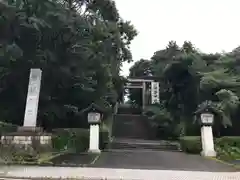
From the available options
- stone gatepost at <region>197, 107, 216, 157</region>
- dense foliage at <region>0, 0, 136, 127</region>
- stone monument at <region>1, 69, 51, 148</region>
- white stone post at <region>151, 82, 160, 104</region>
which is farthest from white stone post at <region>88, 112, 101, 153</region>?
white stone post at <region>151, 82, 160, 104</region>

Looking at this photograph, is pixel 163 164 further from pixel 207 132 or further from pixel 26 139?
pixel 26 139

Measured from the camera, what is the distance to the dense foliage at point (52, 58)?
13.5 metres

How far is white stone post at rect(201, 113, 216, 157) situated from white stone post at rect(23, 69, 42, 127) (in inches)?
304

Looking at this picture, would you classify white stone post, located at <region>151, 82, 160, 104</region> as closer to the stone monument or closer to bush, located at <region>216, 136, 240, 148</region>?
bush, located at <region>216, 136, 240, 148</region>

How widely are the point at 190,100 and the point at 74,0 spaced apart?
11.3 metres

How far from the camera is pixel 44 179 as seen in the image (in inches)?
224

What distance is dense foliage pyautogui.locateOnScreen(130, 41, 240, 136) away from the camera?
14164 millimetres

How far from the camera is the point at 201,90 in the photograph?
16.7 m

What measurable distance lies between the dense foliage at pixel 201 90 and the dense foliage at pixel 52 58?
5.73m

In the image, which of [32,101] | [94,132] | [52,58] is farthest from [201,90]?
[32,101]

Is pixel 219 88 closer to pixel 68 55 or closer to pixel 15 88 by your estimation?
pixel 68 55

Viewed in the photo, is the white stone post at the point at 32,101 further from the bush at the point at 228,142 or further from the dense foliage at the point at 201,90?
the bush at the point at 228,142

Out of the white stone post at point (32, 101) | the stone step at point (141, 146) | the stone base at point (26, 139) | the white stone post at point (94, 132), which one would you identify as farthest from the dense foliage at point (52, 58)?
the stone base at point (26, 139)

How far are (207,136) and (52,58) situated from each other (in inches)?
348
